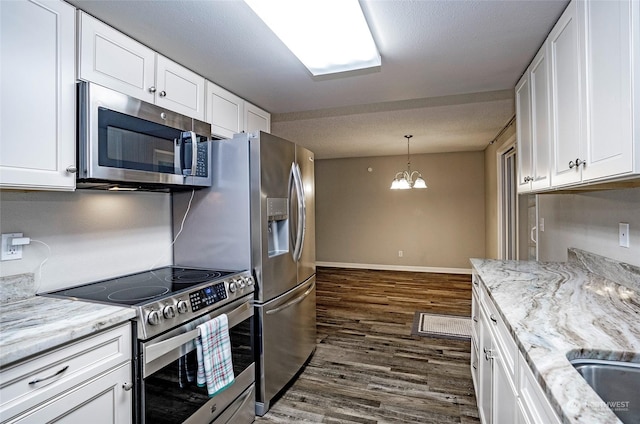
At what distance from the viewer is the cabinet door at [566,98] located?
1441 millimetres

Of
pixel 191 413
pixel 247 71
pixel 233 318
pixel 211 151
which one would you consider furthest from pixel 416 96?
pixel 191 413

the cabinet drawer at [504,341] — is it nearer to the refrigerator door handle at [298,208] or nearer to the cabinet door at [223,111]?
the refrigerator door handle at [298,208]

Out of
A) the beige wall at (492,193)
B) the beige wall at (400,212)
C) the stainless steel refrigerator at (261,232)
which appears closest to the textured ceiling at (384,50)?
the stainless steel refrigerator at (261,232)

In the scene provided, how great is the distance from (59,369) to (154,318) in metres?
0.34

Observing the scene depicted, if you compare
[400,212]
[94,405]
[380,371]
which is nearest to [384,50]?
[94,405]

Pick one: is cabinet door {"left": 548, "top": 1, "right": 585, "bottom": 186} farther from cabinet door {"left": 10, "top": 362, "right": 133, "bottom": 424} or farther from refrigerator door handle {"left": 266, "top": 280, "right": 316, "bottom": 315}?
cabinet door {"left": 10, "top": 362, "right": 133, "bottom": 424}

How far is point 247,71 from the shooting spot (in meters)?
2.27

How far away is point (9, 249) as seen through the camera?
58.8 inches

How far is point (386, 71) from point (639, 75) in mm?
1505

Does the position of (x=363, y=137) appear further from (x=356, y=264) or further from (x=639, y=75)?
(x=639, y=75)

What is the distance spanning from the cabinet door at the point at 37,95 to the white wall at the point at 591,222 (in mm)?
2639

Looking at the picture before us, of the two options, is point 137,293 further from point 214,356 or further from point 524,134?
point 524,134

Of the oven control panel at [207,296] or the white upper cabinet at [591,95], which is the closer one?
the white upper cabinet at [591,95]

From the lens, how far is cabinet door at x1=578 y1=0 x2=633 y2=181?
1.06 meters
